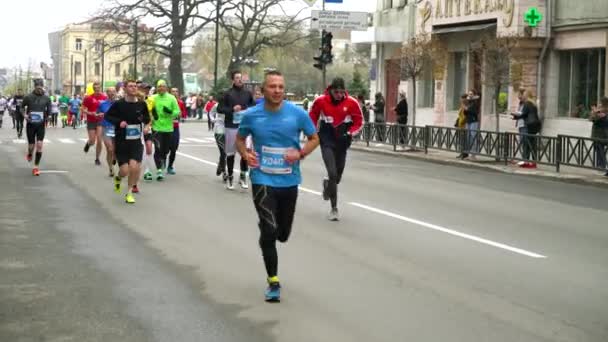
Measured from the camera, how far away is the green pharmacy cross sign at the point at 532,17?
28.6m

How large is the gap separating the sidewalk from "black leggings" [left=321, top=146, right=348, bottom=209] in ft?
26.5

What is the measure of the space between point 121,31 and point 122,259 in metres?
53.3

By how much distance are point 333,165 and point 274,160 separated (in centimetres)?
492

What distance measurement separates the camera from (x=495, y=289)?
833 cm

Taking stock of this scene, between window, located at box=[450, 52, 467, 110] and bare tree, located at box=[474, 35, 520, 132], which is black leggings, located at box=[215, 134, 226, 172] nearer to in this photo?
bare tree, located at box=[474, 35, 520, 132]

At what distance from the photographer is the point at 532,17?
28.7 meters

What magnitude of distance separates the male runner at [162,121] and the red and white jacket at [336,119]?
608cm

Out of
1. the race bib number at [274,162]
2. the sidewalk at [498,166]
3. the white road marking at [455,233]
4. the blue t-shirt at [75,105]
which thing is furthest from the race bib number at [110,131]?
the blue t-shirt at [75,105]

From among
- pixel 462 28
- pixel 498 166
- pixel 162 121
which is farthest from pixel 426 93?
pixel 162 121

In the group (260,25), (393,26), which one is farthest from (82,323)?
(260,25)

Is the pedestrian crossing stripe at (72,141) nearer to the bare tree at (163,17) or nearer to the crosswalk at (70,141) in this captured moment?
the crosswalk at (70,141)

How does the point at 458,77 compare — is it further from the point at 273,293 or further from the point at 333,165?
the point at 273,293

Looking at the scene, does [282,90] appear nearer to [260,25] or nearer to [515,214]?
[515,214]

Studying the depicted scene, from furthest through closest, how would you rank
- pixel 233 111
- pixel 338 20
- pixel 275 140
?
pixel 338 20 < pixel 233 111 < pixel 275 140
